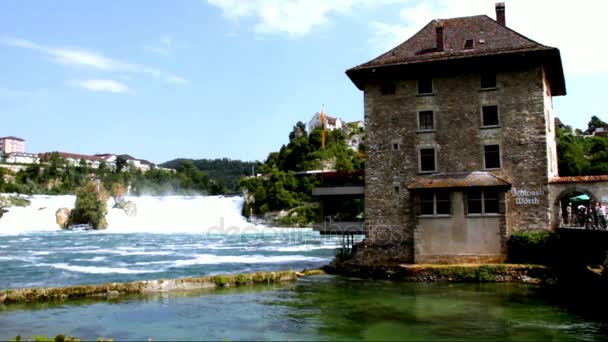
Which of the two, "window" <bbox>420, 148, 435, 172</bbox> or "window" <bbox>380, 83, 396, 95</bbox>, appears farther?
"window" <bbox>380, 83, 396, 95</bbox>

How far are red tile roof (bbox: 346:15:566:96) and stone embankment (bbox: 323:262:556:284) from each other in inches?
355

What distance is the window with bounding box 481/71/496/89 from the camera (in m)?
25.3

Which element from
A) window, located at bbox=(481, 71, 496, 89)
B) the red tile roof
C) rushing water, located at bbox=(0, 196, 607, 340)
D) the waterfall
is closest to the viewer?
rushing water, located at bbox=(0, 196, 607, 340)

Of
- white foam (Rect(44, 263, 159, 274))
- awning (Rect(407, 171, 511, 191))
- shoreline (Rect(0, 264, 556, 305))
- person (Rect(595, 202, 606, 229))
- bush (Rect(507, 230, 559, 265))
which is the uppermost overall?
awning (Rect(407, 171, 511, 191))

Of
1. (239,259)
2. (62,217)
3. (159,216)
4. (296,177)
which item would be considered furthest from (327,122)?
(239,259)

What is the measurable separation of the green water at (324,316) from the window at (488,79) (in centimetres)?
886

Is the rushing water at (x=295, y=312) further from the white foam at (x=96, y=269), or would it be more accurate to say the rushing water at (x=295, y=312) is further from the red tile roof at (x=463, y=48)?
the red tile roof at (x=463, y=48)

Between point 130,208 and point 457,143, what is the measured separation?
245 feet

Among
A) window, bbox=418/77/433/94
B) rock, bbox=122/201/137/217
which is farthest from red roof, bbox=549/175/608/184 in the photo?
rock, bbox=122/201/137/217

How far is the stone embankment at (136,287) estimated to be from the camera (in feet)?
69.2

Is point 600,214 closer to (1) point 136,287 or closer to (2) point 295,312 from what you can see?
(2) point 295,312

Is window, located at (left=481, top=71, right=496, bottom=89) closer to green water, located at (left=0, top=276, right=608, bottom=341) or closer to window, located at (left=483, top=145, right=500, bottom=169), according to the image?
window, located at (left=483, top=145, right=500, bottom=169)

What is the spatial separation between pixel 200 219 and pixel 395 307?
6932 centimetres

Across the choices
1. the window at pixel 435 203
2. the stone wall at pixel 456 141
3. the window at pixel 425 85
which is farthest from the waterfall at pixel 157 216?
the window at pixel 435 203
